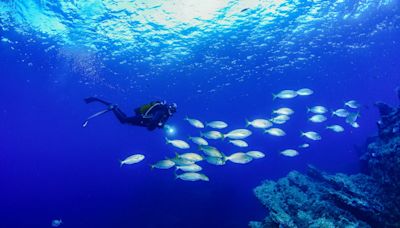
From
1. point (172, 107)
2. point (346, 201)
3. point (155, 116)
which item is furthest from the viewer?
point (172, 107)

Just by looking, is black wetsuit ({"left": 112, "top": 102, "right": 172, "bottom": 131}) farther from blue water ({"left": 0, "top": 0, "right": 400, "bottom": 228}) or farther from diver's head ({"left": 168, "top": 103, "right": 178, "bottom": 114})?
blue water ({"left": 0, "top": 0, "right": 400, "bottom": 228})

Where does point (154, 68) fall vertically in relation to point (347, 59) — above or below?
below

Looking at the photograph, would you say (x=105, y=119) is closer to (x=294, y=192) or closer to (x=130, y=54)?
(x=130, y=54)

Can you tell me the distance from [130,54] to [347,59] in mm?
27409

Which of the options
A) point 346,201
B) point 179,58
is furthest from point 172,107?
point 179,58

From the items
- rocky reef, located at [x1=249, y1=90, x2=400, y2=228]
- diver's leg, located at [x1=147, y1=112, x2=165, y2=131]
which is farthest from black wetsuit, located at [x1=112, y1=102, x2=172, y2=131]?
rocky reef, located at [x1=249, y1=90, x2=400, y2=228]

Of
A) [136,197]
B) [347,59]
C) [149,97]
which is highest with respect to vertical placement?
[149,97]

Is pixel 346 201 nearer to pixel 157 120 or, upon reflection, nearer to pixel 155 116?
pixel 157 120

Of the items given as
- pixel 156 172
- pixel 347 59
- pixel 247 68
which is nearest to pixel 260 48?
pixel 247 68

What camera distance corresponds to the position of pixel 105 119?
69.4 metres

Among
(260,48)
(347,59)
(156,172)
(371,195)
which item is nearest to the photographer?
(371,195)

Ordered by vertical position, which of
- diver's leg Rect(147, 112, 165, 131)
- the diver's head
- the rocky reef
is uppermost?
the diver's head

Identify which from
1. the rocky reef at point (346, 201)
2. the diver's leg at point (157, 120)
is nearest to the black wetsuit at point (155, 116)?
the diver's leg at point (157, 120)

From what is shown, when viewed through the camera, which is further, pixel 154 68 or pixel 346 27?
pixel 154 68
